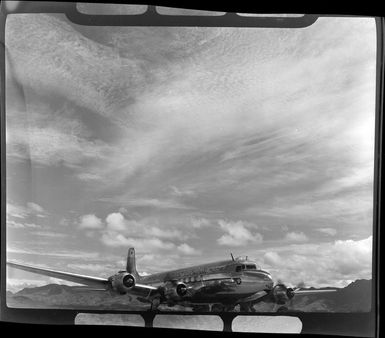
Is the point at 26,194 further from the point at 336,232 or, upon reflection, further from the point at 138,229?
the point at 336,232

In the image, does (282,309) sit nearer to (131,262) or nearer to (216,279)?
(216,279)

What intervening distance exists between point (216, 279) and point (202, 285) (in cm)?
6

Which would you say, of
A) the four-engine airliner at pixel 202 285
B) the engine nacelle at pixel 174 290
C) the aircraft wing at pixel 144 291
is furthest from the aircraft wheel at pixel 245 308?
the aircraft wing at pixel 144 291

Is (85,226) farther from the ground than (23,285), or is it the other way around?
(85,226)

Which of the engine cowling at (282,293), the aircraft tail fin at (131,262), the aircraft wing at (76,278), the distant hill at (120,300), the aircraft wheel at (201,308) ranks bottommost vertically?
the aircraft wheel at (201,308)

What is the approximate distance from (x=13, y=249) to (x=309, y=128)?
1270 mm

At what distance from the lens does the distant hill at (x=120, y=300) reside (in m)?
1.94

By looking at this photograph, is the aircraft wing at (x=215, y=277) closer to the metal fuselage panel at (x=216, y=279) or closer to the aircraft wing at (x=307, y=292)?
the metal fuselage panel at (x=216, y=279)

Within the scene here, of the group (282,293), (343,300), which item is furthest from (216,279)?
(343,300)

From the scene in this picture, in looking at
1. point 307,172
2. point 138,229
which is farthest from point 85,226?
point 307,172

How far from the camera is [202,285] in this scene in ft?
6.48

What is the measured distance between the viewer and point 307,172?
76.2 inches

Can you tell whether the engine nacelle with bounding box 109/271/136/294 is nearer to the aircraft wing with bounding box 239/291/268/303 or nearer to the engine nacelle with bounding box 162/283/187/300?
the engine nacelle with bounding box 162/283/187/300

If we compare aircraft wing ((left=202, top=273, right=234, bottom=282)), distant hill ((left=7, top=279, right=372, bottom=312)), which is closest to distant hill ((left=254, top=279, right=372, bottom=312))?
distant hill ((left=7, top=279, right=372, bottom=312))
